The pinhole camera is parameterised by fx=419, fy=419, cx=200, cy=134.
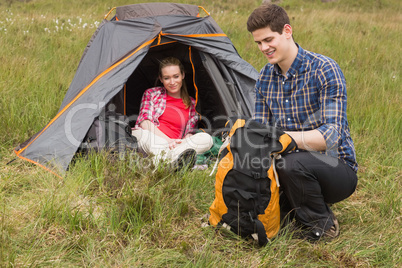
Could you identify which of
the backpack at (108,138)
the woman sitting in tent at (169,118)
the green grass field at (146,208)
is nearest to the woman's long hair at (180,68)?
the woman sitting in tent at (169,118)

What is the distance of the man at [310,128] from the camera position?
239 centimetres

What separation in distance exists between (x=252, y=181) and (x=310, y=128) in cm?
56

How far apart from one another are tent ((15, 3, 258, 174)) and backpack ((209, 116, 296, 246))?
1405 mm

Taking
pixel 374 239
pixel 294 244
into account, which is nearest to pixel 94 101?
pixel 294 244

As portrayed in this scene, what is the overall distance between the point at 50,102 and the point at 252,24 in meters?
2.65

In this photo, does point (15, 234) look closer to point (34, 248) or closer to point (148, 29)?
point (34, 248)

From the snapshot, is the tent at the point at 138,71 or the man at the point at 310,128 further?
the tent at the point at 138,71

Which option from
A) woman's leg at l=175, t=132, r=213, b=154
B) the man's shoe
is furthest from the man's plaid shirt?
woman's leg at l=175, t=132, r=213, b=154

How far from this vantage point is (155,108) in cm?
413

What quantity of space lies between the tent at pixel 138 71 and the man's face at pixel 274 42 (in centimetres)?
142

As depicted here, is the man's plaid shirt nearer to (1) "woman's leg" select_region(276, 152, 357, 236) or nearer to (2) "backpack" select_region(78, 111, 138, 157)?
(1) "woman's leg" select_region(276, 152, 357, 236)

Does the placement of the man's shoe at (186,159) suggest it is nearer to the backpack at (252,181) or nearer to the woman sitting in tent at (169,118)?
the woman sitting in tent at (169,118)

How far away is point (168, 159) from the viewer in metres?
3.30

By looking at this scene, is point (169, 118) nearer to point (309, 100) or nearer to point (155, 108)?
point (155, 108)
